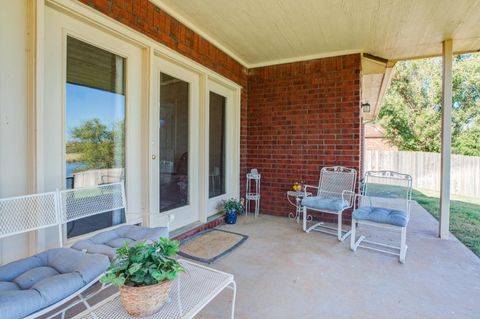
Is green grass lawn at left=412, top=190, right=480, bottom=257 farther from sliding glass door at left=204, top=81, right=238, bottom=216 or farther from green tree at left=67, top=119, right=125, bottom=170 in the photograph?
green tree at left=67, top=119, right=125, bottom=170

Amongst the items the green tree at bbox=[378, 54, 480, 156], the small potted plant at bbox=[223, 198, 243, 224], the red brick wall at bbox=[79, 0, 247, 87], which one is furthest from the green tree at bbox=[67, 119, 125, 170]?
the green tree at bbox=[378, 54, 480, 156]

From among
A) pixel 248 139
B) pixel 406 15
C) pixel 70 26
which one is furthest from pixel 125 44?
pixel 406 15

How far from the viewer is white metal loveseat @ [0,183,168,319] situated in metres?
1.09

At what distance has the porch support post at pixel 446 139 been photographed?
3.21 m

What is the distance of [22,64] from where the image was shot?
1.68m

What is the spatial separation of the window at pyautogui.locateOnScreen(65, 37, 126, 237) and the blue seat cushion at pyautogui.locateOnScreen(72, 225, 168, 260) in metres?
0.48

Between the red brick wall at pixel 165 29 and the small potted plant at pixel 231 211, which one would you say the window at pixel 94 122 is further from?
the small potted plant at pixel 231 211

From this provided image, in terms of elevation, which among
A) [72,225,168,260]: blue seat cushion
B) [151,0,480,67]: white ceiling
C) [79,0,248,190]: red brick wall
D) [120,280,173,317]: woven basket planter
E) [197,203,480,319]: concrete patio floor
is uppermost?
[151,0,480,67]: white ceiling

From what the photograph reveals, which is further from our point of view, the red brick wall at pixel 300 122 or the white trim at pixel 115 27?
the red brick wall at pixel 300 122

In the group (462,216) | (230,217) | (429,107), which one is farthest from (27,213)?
(429,107)

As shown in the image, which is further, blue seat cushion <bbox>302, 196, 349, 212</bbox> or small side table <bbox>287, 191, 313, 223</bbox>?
small side table <bbox>287, 191, 313, 223</bbox>

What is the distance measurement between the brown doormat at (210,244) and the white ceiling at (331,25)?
2487 millimetres

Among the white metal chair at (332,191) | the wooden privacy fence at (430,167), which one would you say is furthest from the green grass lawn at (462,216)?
the wooden privacy fence at (430,167)

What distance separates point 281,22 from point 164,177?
86.2 inches
